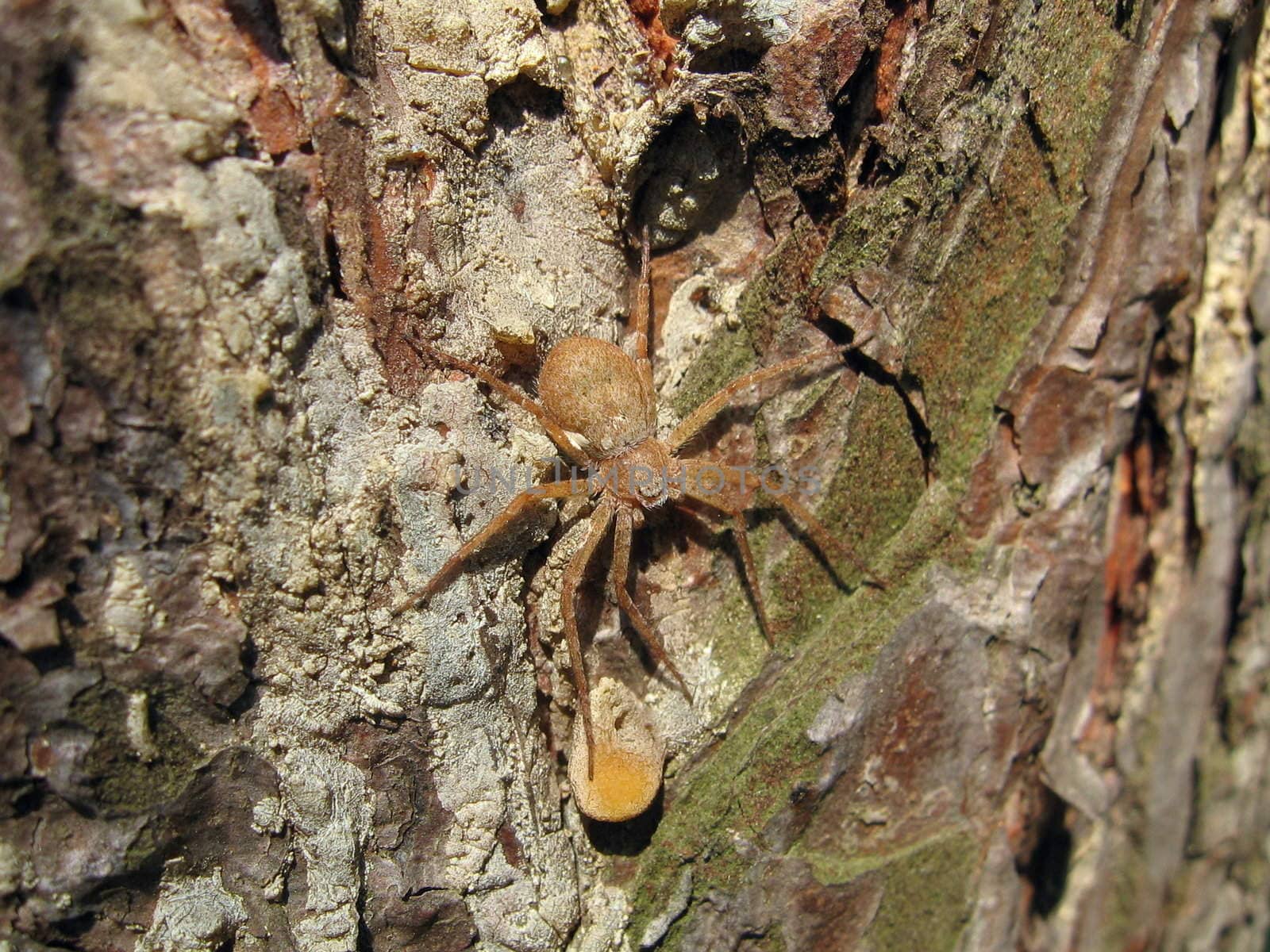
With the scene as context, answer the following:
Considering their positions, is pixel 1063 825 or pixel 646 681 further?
pixel 1063 825

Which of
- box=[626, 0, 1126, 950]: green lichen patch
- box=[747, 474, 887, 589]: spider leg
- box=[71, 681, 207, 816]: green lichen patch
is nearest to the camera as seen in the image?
box=[71, 681, 207, 816]: green lichen patch

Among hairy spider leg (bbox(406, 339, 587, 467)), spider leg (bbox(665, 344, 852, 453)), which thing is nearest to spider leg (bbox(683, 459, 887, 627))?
spider leg (bbox(665, 344, 852, 453))

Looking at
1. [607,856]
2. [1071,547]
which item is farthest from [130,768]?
[1071,547]

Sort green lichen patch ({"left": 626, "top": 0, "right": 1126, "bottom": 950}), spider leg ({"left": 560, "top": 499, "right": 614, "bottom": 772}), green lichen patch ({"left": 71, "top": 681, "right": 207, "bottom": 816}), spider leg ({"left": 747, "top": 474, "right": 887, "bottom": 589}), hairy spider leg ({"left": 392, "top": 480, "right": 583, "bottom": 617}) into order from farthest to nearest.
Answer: spider leg ({"left": 747, "top": 474, "right": 887, "bottom": 589}) < spider leg ({"left": 560, "top": 499, "right": 614, "bottom": 772}) < green lichen patch ({"left": 626, "top": 0, "right": 1126, "bottom": 950}) < hairy spider leg ({"left": 392, "top": 480, "right": 583, "bottom": 617}) < green lichen patch ({"left": 71, "top": 681, "right": 207, "bottom": 816})

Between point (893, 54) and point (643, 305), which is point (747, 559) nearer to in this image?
point (643, 305)

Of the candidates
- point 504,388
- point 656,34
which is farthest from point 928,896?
point 656,34

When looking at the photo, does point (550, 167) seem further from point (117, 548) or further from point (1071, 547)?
point (1071, 547)

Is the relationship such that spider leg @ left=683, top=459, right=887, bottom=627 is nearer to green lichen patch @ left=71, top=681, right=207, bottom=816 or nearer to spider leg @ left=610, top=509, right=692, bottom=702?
spider leg @ left=610, top=509, right=692, bottom=702
